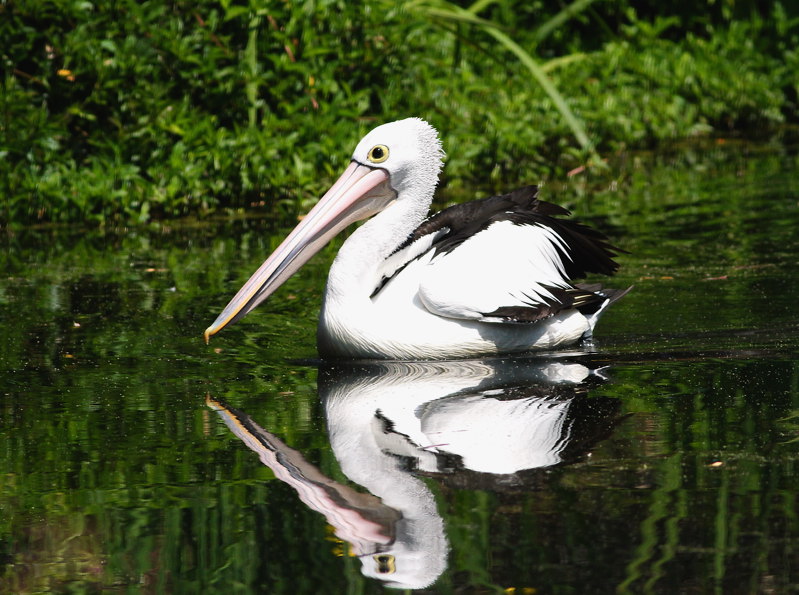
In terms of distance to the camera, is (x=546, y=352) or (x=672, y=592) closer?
(x=672, y=592)

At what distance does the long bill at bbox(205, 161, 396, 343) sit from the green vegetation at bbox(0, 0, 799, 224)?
3.24 meters

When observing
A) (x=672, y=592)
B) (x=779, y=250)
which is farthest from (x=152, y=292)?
(x=672, y=592)

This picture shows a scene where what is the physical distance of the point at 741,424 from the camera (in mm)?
3770

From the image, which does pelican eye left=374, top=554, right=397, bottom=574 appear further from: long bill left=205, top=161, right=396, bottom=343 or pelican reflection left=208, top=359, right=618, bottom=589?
long bill left=205, top=161, right=396, bottom=343

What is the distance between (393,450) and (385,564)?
32.4 inches

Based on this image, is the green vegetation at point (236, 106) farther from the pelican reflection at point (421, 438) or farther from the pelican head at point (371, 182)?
the pelican reflection at point (421, 438)

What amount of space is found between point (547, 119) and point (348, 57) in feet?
5.43

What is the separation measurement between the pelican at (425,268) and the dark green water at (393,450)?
0.11 metres

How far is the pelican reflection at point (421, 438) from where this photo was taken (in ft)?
9.98

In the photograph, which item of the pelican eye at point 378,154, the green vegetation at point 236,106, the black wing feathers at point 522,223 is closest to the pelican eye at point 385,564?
the black wing feathers at point 522,223

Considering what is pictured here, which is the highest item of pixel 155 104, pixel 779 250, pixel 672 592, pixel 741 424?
pixel 155 104

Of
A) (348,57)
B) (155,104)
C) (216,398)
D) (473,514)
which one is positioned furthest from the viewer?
(348,57)

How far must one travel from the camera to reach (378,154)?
4.91 m

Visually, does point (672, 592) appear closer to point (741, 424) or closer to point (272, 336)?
point (741, 424)
